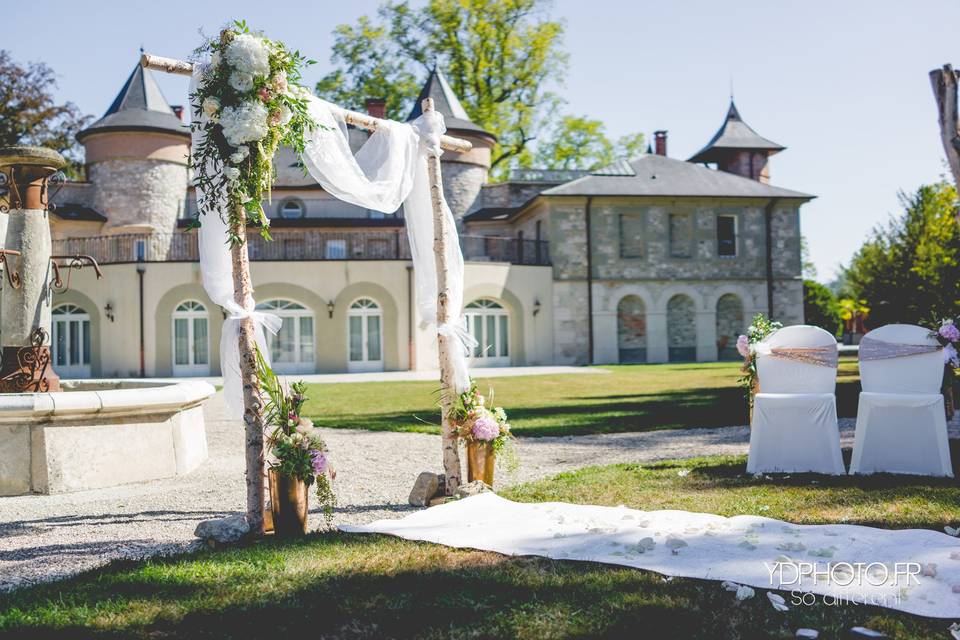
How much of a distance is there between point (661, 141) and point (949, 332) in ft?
95.5

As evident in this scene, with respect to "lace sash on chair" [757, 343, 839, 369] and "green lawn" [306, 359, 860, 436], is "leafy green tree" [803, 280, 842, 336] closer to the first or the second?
"green lawn" [306, 359, 860, 436]

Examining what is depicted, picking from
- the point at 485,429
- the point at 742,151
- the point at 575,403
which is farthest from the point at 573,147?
the point at 485,429

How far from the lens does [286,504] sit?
4965mm

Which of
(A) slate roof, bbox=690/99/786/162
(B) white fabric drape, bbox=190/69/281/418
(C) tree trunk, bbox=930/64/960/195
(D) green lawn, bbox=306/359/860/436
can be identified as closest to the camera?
(B) white fabric drape, bbox=190/69/281/418

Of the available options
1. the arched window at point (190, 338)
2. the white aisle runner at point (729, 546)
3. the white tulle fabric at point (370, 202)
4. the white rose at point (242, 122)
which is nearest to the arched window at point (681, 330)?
the arched window at point (190, 338)

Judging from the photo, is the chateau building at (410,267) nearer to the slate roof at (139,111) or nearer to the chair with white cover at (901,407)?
the slate roof at (139,111)

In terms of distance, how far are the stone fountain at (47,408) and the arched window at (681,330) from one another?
2261cm

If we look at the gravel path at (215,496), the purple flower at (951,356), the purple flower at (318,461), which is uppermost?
the purple flower at (951,356)

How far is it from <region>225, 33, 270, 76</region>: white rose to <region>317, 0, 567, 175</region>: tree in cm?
3206

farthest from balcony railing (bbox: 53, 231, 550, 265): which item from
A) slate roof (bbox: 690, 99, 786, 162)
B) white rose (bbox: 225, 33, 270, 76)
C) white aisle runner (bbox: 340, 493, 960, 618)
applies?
white aisle runner (bbox: 340, 493, 960, 618)

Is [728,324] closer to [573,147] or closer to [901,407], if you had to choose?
[573,147]

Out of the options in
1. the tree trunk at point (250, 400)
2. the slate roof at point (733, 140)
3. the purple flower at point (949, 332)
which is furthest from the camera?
the slate roof at point (733, 140)

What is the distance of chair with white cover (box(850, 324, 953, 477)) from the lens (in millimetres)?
6434

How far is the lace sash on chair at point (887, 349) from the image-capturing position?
673cm
